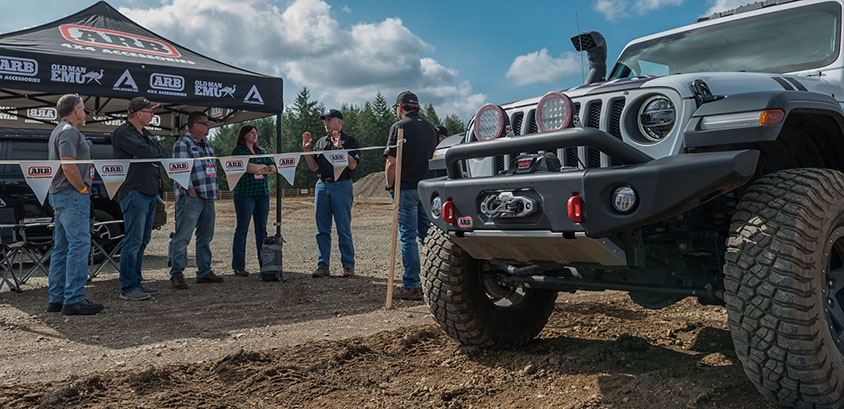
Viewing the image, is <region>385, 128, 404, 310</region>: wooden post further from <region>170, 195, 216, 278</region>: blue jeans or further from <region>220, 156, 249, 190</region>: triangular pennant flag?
<region>170, 195, 216, 278</region>: blue jeans

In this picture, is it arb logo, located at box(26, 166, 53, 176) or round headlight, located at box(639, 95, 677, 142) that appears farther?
arb logo, located at box(26, 166, 53, 176)

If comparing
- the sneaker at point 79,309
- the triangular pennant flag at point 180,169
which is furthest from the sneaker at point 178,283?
the sneaker at point 79,309

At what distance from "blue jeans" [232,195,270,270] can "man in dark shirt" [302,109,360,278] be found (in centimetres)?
82

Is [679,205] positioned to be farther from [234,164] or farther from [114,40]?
[114,40]

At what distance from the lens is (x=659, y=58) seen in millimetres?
4391

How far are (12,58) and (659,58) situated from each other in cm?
610

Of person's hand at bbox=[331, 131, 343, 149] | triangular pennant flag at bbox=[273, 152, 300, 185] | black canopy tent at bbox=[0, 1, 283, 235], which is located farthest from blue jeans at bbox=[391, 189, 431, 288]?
black canopy tent at bbox=[0, 1, 283, 235]

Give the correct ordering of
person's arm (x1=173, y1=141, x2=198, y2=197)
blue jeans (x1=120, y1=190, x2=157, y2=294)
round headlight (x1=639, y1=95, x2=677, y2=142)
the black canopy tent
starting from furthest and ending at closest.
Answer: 1. person's arm (x1=173, y1=141, x2=198, y2=197)
2. the black canopy tent
3. blue jeans (x1=120, y1=190, x2=157, y2=294)
4. round headlight (x1=639, y1=95, x2=677, y2=142)

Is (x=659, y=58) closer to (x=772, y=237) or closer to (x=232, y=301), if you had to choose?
(x=772, y=237)

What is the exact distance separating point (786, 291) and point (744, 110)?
2.53 ft

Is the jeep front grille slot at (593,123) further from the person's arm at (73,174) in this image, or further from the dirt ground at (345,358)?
the person's arm at (73,174)

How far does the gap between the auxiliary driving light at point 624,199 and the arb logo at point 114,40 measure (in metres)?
6.64

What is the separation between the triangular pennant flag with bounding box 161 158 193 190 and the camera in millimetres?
6090

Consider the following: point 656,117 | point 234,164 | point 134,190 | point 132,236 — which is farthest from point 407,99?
point 656,117
